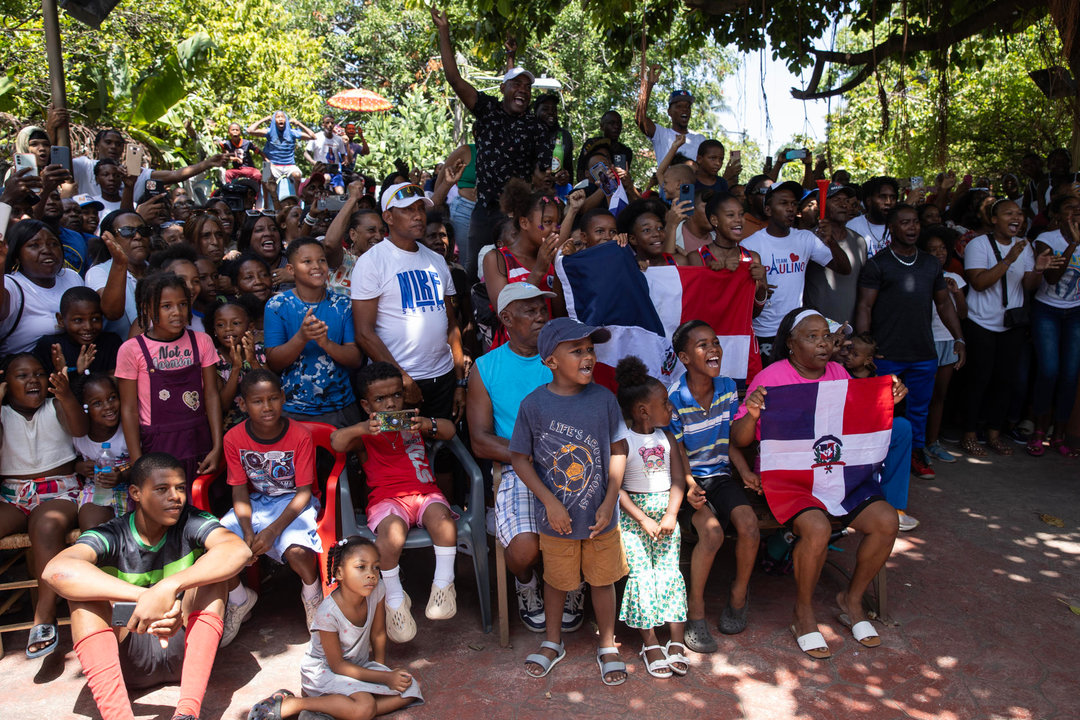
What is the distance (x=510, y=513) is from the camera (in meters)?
4.29

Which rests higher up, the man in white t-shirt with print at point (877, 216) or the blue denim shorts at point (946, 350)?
the man in white t-shirt with print at point (877, 216)

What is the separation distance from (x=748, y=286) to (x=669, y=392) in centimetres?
114

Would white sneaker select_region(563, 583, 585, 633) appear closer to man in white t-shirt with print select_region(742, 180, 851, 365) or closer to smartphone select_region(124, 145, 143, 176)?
man in white t-shirt with print select_region(742, 180, 851, 365)

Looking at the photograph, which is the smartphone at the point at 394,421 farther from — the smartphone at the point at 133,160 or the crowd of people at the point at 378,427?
the smartphone at the point at 133,160

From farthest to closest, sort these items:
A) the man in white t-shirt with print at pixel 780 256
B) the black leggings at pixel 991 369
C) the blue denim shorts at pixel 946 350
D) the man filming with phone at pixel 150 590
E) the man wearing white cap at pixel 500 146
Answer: the black leggings at pixel 991 369 → the blue denim shorts at pixel 946 350 → the man wearing white cap at pixel 500 146 → the man in white t-shirt with print at pixel 780 256 → the man filming with phone at pixel 150 590

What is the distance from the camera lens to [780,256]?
5891mm

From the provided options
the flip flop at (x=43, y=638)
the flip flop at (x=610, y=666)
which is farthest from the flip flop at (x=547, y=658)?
the flip flop at (x=43, y=638)

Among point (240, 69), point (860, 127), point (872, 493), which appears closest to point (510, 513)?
point (872, 493)

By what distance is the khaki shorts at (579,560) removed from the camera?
404cm

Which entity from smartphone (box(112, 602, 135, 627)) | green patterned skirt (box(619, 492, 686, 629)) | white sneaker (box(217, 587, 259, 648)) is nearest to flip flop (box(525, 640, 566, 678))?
green patterned skirt (box(619, 492, 686, 629))

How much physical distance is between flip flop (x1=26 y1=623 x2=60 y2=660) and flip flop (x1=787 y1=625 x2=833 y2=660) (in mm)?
3722

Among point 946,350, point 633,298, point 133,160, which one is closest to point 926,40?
point 946,350

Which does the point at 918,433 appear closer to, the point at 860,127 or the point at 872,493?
the point at 872,493

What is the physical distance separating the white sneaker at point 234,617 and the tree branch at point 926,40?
6.07m
